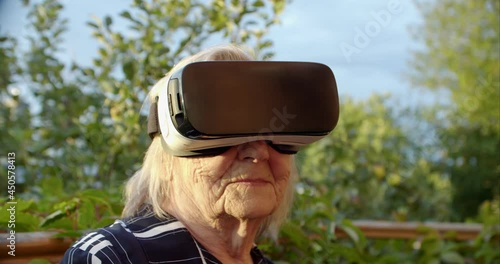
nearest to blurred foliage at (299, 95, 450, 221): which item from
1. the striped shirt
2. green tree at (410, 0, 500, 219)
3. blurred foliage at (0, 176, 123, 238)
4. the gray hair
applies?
green tree at (410, 0, 500, 219)

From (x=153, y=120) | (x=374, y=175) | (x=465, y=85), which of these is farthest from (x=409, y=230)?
(x=465, y=85)

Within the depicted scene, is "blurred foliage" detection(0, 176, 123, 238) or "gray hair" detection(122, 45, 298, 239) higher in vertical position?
"gray hair" detection(122, 45, 298, 239)

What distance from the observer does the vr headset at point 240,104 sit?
1369mm

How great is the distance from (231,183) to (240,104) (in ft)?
0.57

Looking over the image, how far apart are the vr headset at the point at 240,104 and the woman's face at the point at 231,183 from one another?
29 millimetres

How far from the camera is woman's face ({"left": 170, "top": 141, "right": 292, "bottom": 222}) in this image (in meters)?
1.46

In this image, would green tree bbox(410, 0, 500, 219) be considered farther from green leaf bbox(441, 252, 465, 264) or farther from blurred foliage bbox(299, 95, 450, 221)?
green leaf bbox(441, 252, 465, 264)

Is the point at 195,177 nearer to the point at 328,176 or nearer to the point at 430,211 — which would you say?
the point at 328,176

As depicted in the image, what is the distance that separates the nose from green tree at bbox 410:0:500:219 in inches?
155

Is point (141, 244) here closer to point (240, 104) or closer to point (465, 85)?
point (240, 104)

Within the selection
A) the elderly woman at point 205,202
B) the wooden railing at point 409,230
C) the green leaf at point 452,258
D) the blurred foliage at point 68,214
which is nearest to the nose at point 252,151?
the elderly woman at point 205,202

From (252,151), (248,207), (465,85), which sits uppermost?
(252,151)

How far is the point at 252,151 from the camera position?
4.82ft

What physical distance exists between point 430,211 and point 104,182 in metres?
2.59
